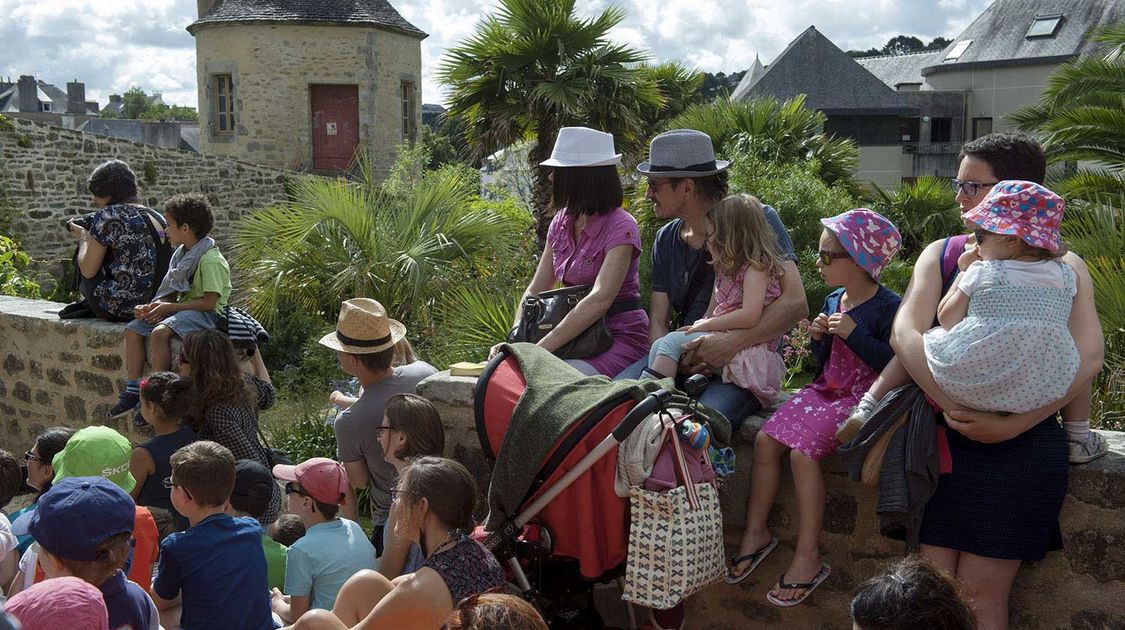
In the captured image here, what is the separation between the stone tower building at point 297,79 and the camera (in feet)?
92.1

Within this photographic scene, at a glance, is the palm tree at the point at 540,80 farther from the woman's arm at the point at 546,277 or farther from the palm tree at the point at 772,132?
the woman's arm at the point at 546,277

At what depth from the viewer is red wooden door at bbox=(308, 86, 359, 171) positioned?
28.7m

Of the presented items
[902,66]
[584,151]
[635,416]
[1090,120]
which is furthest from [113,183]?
[902,66]

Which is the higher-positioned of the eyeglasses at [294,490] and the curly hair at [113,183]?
the curly hair at [113,183]

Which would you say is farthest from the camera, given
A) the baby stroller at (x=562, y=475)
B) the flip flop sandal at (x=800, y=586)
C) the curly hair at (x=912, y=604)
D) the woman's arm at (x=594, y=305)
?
the woman's arm at (x=594, y=305)

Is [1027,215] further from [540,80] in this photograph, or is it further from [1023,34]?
[1023,34]

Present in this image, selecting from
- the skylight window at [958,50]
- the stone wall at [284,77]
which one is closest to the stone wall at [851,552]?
the stone wall at [284,77]

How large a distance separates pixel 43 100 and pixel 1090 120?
294ft

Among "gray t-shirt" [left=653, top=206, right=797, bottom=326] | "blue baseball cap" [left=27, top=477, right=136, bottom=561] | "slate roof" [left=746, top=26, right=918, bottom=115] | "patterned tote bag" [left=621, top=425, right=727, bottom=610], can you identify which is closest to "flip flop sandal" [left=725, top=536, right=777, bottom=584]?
"patterned tote bag" [left=621, top=425, right=727, bottom=610]

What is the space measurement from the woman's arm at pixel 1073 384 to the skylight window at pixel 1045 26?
1779 inches

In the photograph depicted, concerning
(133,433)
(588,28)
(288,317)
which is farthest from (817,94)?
(133,433)

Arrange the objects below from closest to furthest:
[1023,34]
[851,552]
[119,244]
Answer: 1. [851,552]
2. [119,244]
3. [1023,34]

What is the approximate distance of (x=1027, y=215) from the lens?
295 centimetres

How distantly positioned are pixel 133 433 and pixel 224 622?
4033 millimetres
